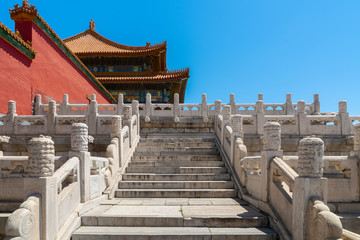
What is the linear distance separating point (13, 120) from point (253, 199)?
29.1ft

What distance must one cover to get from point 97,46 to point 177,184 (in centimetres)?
2109

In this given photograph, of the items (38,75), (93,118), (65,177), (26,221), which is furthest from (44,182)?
(38,75)

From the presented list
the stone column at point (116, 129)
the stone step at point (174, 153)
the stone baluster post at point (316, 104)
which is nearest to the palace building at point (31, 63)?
the stone column at point (116, 129)

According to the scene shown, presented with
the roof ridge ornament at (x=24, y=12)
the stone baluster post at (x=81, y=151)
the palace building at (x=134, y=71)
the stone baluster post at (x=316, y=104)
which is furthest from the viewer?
the palace building at (x=134, y=71)

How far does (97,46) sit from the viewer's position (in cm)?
2391

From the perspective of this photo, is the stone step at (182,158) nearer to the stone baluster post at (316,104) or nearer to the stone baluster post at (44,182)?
the stone baluster post at (44,182)

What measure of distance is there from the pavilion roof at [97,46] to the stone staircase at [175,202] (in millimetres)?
14300

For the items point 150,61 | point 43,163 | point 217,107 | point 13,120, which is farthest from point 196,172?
point 150,61

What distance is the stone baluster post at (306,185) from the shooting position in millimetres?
3576

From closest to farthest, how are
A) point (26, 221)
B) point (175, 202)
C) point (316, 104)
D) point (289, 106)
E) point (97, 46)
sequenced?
point (26, 221)
point (175, 202)
point (289, 106)
point (316, 104)
point (97, 46)

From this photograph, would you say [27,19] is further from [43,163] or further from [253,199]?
[253,199]

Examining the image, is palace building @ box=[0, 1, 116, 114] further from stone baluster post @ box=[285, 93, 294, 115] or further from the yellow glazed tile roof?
stone baluster post @ box=[285, 93, 294, 115]

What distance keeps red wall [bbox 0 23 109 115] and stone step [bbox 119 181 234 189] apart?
6.53 m

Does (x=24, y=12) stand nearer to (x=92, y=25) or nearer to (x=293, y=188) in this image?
(x=293, y=188)
